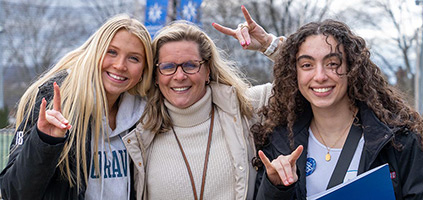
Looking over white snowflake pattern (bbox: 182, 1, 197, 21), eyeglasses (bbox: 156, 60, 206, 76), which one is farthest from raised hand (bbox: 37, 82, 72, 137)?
white snowflake pattern (bbox: 182, 1, 197, 21)

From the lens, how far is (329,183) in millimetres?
2945

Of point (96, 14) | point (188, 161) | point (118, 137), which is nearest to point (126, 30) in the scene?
point (118, 137)

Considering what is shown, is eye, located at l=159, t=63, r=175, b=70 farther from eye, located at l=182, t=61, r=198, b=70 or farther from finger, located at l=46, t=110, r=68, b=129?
finger, located at l=46, t=110, r=68, b=129

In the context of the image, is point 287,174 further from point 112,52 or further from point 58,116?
point 112,52

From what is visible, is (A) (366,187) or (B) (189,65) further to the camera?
Answer: (B) (189,65)

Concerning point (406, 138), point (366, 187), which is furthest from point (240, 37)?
point (366, 187)

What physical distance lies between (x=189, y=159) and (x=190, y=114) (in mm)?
353

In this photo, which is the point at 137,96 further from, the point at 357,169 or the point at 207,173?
the point at 357,169

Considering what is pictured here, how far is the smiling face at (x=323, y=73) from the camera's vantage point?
3049 millimetres

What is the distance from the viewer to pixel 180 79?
359 centimetres

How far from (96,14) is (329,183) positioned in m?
19.6

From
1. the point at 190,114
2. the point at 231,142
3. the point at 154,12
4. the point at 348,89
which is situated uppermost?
the point at 154,12

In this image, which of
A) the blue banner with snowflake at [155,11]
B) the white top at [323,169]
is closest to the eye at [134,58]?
the white top at [323,169]

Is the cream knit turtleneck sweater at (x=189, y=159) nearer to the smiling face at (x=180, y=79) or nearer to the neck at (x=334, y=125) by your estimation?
the smiling face at (x=180, y=79)
